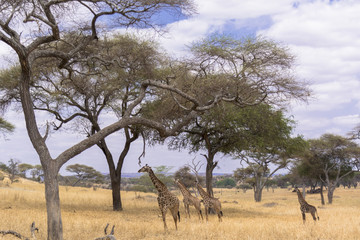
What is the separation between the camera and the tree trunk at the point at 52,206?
927 centimetres

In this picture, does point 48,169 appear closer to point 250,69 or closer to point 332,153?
point 250,69

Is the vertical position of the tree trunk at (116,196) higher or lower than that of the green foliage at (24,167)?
lower

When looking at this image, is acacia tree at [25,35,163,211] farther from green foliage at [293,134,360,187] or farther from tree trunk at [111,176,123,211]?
green foliage at [293,134,360,187]

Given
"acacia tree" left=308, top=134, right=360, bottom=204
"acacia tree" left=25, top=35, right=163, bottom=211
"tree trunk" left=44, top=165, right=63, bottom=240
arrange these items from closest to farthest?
1. "tree trunk" left=44, top=165, right=63, bottom=240
2. "acacia tree" left=25, top=35, right=163, bottom=211
3. "acacia tree" left=308, top=134, right=360, bottom=204

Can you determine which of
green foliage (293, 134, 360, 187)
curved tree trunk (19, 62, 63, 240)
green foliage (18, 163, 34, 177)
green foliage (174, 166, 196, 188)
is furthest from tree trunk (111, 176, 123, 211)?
green foliage (18, 163, 34, 177)

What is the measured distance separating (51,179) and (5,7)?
16.4 ft

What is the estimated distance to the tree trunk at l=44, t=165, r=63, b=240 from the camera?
927cm

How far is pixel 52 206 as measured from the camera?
938 cm

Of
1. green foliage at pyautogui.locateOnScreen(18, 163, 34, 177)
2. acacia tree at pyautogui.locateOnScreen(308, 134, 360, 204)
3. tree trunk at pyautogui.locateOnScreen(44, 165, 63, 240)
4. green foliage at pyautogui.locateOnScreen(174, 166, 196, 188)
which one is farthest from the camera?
green foliage at pyautogui.locateOnScreen(18, 163, 34, 177)

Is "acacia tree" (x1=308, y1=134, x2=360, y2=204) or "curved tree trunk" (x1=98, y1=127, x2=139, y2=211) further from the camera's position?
"acacia tree" (x1=308, y1=134, x2=360, y2=204)

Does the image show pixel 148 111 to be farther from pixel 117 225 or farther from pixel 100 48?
pixel 117 225

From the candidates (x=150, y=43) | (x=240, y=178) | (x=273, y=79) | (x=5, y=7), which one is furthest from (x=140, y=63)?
(x=240, y=178)

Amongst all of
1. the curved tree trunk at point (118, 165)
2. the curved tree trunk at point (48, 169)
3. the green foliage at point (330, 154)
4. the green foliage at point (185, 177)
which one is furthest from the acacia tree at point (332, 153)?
the curved tree trunk at point (48, 169)

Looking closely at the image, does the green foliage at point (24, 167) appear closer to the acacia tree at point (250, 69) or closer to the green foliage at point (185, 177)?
the green foliage at point (185, 177)
